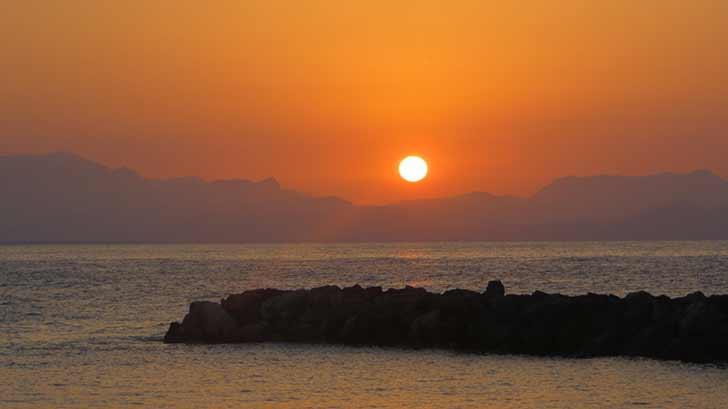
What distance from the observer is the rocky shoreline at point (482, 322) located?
45219 millimetres

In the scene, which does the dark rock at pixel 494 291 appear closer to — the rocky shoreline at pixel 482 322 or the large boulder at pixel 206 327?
the rocky shoreline at pixel 482 322

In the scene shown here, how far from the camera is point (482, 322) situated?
4900 cm

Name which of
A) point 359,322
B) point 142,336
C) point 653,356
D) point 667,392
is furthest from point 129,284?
point 667,392

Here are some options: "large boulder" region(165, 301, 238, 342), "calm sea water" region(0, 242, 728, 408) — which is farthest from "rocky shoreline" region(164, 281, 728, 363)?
"calm sea water" region(0, 242, 728, 408)

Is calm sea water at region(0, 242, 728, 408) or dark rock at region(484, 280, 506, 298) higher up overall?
dark rock at region(484, 280, 506, 298)

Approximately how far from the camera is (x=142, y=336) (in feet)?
180

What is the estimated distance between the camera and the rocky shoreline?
4522 cm

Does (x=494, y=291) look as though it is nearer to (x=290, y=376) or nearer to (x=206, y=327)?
(x=206, y=327)

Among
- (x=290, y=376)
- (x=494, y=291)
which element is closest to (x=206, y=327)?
(x=290, y=376)

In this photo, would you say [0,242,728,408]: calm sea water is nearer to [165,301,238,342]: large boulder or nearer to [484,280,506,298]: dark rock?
[165,301,238,342]: large boulder

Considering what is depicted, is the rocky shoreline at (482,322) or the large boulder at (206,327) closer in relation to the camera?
the rocky shoreline at (482,322)

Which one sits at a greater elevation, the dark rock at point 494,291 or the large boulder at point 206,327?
the dark rock at point 494,291

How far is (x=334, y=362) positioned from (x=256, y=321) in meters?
10.4

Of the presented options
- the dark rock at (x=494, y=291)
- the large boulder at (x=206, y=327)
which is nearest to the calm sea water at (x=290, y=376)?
the large boulder at (x=206, y=327)
